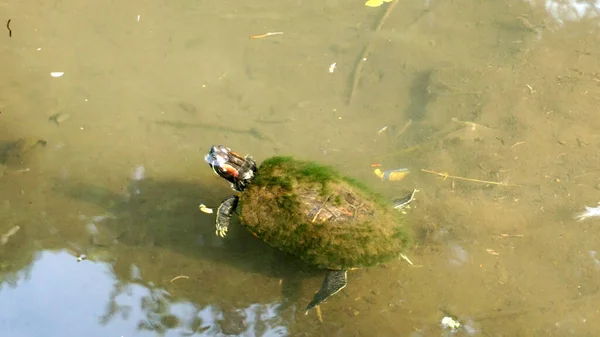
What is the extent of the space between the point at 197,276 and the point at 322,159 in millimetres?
1521

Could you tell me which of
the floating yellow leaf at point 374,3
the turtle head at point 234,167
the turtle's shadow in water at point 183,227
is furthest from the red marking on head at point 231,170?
the floating yellow leaf at point 374,3

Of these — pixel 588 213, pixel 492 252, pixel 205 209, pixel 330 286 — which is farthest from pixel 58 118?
pixel 588 213

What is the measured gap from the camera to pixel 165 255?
4.20m

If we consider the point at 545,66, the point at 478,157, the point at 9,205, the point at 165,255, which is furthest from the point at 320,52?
the point at 9,205

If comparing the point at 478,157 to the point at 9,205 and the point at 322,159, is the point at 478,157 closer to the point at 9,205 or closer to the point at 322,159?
the point at 322,159

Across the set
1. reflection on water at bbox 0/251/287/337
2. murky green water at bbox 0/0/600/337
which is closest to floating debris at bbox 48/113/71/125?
murky green water at bbox 0/0/600/337

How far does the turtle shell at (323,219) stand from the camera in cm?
345

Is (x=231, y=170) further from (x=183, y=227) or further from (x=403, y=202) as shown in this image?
(x=403, y=202)

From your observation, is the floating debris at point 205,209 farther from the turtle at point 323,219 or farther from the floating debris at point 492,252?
the floating debris at point 492,252

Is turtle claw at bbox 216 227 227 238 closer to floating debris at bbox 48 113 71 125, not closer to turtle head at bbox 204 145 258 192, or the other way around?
turtle head at bbox 204 145 258 192

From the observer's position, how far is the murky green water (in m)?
3.93

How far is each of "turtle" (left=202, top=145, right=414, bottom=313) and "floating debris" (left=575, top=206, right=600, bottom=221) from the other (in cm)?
164

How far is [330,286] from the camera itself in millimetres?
3668

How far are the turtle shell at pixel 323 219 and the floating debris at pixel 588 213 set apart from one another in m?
1.64
